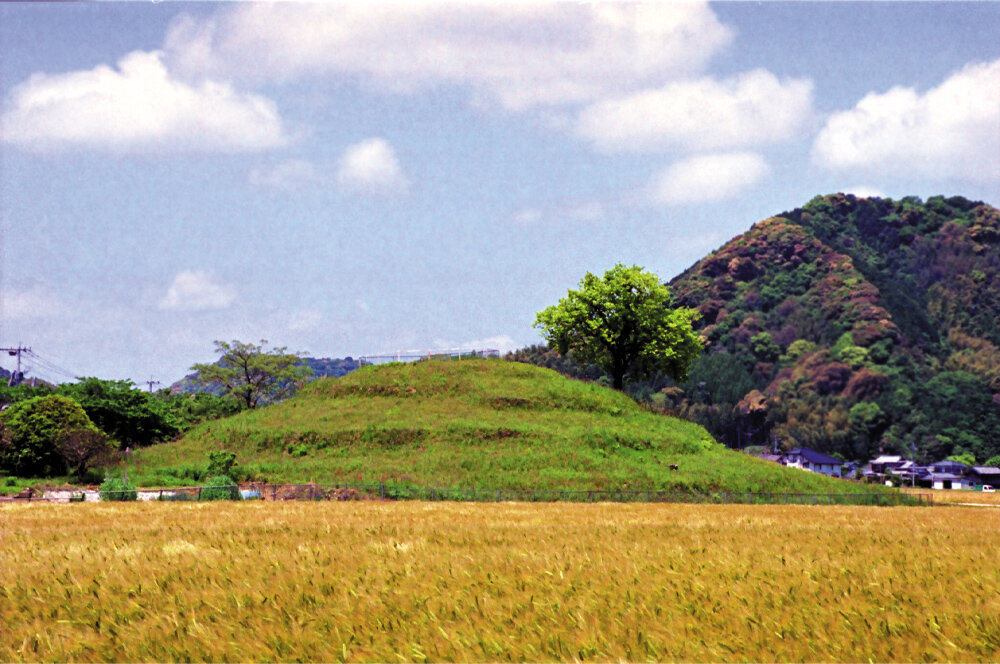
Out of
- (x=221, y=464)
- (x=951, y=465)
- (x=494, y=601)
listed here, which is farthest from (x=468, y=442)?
(x=951, y=465)

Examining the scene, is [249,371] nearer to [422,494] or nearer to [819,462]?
[422,494]

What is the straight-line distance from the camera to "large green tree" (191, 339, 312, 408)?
11700 cm

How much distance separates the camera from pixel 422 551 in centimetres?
1405

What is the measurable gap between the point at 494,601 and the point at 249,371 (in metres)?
116

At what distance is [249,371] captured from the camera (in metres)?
119

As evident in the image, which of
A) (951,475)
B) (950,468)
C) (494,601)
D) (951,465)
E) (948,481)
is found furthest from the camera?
(950,468)

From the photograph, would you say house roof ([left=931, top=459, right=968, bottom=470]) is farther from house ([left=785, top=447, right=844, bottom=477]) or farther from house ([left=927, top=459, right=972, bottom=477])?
house ([left=785, top=447, right=844, bottom=477])

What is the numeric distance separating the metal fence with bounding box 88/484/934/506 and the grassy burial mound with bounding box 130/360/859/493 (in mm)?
2950

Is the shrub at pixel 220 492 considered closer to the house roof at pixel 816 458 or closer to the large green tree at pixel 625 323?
the large green tree at pixel 625 323

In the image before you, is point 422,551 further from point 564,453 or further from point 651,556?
point 564,453

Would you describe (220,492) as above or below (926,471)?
above

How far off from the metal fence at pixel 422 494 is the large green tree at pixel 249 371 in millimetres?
69091

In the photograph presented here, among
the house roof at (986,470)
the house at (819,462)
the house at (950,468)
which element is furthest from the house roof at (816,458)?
the house roof at (986,470)

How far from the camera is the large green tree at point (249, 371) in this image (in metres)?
117
